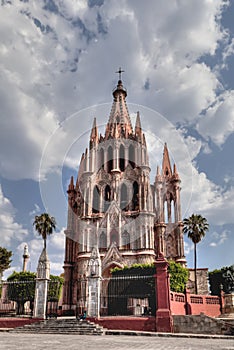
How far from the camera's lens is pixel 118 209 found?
145 feet

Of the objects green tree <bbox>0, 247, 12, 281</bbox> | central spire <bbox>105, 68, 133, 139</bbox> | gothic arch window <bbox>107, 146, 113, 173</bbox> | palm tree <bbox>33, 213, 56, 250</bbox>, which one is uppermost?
central spire <bbox>105, 68, 133, 139</bbox>

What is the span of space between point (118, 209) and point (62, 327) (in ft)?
81.8

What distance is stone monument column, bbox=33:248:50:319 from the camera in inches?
842

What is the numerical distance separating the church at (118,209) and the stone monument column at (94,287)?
18.6 m

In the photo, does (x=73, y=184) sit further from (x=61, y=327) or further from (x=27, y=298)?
(x=61, y=327)

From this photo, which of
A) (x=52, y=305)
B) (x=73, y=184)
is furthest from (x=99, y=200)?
(x=52, y=305)

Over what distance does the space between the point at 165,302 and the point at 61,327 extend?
646cm

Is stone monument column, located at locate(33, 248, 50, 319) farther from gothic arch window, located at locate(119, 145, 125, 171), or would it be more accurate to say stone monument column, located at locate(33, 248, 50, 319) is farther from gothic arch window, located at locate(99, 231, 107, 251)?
gothic arch window, located at locate(119, 145, 125, 171)

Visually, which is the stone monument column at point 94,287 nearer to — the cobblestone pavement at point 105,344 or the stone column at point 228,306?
the cobblestone pavement at point 105,344

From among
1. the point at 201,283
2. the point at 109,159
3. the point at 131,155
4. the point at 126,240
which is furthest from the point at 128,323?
the point at 131,155

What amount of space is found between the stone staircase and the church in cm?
1835

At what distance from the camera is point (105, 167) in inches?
1957

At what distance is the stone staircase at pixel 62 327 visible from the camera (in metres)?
18.8

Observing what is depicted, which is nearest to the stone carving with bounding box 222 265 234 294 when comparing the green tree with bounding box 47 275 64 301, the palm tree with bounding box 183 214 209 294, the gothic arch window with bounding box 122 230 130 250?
the palm tree with bounding box 183 214 209 294
